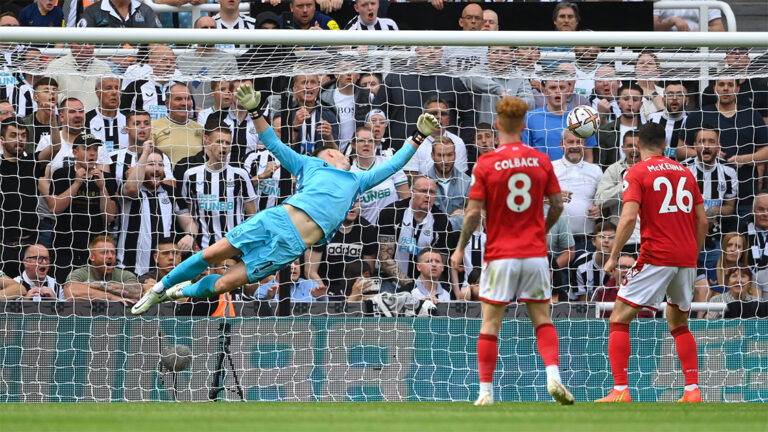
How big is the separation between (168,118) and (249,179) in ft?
3.43

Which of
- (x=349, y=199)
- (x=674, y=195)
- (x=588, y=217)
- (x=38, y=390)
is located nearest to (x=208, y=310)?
(x=38, y=390)

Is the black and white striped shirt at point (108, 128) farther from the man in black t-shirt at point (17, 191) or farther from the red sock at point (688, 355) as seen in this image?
the red sock at point (688, 355)

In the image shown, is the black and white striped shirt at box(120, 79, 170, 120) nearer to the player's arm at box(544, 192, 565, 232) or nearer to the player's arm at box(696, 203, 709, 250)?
the player's arm at box(544, 192, 565, 232)

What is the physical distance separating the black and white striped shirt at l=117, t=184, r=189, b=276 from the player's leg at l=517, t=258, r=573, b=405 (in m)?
4.31

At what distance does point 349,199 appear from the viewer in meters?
8.34

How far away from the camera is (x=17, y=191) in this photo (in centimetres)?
993

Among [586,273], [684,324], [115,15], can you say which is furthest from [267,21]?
[684,324]

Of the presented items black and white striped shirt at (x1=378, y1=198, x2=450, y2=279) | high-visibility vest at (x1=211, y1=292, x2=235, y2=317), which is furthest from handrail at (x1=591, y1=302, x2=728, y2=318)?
high-visibility vest at (x1=211, y1=292, x2=235, y2=317)

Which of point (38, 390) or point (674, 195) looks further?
point (38, 390)

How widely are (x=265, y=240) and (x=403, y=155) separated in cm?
129

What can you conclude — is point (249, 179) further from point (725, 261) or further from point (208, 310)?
point (725, 261)

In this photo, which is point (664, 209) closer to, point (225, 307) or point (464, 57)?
point (464, 57)

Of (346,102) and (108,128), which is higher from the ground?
(346,102)

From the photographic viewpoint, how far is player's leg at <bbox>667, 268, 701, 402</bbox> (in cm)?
775
